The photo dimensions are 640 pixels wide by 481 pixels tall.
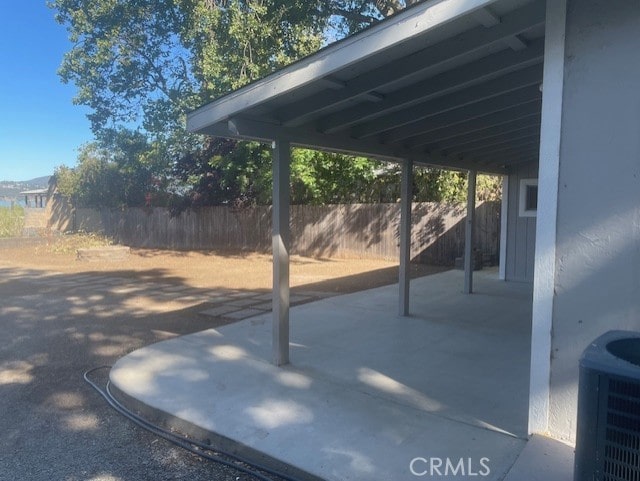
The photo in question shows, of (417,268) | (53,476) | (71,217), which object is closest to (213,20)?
(417,268)

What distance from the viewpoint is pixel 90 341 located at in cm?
571

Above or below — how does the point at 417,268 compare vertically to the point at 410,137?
below

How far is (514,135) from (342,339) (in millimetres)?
3512

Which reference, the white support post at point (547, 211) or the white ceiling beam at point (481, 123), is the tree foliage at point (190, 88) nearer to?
the white ceiling beam at point (481, 123)

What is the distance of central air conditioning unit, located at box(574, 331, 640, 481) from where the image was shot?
1.62 metres

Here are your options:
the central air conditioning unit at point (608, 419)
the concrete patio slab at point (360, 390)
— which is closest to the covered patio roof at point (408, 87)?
the central air conditioning unit at point (608, 419)

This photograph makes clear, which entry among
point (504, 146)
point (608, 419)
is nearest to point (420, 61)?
point (608, 419)

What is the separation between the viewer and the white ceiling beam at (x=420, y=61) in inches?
109

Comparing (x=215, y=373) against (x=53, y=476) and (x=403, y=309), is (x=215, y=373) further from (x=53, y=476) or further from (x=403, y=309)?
(x=403, y=309)

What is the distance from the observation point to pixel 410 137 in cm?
556

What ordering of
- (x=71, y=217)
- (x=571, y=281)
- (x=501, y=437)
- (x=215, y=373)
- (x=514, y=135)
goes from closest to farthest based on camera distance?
(x=571, y=281) → (x=501, y=437) → (x=215, y=373) → (x=514, y=135) → (x=71, y=217)

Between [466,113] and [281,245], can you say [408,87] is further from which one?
[281,245]

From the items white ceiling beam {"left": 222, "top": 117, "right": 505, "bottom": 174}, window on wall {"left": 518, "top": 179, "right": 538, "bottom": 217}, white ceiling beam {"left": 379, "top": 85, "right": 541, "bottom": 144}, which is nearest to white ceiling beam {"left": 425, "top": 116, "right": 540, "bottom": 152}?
white ceiling beam {"left": 222, "top": 117, "right": 505, "bottom": 174}

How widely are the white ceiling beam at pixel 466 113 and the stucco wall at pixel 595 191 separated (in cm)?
155
